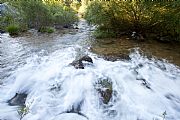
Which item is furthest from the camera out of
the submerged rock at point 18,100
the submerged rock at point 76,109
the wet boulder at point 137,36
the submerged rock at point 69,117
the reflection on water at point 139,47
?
the wet boulder at point 137,36

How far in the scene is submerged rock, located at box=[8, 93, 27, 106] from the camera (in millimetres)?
7247

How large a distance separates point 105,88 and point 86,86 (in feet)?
1.64

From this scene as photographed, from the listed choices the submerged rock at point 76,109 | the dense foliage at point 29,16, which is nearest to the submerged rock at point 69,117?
the submerged rock at point 76,109

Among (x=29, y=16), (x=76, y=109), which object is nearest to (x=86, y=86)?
(x=76, y=109)

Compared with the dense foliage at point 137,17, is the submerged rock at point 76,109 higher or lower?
lower

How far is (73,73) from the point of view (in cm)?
882

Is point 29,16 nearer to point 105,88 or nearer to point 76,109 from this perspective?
point 105,88

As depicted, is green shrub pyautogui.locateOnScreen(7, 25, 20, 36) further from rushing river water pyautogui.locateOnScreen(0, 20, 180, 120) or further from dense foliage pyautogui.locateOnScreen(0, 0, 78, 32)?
rushing river water pyautogui.locateOnScreen(0, 20, 180, 120)

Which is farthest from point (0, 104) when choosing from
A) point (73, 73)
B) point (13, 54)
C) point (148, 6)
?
point (148, 6)

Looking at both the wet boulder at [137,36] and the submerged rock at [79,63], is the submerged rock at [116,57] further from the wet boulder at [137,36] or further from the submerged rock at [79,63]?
the wet boulder at [137,36]

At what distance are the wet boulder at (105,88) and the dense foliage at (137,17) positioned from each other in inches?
221

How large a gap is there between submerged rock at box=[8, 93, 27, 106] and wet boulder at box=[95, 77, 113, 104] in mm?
1741

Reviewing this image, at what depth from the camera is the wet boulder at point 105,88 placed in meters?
7.32

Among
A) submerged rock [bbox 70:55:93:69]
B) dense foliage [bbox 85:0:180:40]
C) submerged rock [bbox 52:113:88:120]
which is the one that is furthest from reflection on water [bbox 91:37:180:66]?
submerged rock [bbox 52:113:88:120]
